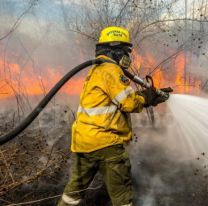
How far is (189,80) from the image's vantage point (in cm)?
795

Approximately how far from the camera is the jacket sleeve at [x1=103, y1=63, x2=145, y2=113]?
392cm

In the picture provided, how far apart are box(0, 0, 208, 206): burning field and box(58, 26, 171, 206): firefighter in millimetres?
686

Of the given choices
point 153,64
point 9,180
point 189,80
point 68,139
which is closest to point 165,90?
point 9,180

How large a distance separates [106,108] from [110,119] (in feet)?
0.36

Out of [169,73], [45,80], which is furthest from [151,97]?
[45,80]

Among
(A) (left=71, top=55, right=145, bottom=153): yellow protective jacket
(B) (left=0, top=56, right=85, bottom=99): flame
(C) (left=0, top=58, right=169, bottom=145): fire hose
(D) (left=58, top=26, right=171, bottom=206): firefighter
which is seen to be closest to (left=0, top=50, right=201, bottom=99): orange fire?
(B) (left=0, top=56, right=85, bottom=99): flame

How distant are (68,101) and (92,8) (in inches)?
71.5

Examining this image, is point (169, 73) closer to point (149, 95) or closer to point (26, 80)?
point (26, 80)

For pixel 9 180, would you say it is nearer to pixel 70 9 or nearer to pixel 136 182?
pixel 136 182

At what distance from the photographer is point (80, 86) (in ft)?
26.3

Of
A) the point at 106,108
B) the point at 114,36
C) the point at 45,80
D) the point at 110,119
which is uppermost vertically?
the point at 114,36

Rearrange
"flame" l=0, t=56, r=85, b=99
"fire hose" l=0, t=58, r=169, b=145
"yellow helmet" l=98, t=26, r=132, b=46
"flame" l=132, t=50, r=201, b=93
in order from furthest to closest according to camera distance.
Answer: "flame" l=0, t=56, r=85, b=99, "flame" l=132, t=50, r=201, b=93, "yellow helmet" l=98, t=26, r=132, b=46, "fire hose" l=0, t=58, r=169, b=145

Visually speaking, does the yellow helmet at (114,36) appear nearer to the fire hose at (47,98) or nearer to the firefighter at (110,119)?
the firefighter at (110,119)

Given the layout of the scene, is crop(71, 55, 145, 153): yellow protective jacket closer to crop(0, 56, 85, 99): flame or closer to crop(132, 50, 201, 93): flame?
crop(132, 50, 201, 93): flame
